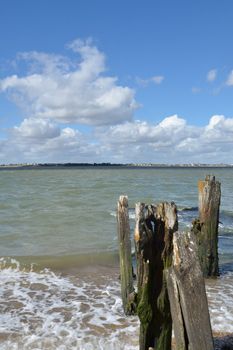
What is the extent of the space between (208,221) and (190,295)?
6.42 meters

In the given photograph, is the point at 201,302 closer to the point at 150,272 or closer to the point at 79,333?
the point at 150,272

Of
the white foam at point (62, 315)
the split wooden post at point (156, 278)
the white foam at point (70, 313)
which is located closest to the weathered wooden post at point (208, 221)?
the white foam at point (70, 313)

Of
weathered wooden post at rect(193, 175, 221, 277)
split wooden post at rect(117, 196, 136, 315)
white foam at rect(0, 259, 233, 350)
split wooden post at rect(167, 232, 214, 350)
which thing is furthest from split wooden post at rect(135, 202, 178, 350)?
weathered wooden post at rect(193, 175, 221, 277)

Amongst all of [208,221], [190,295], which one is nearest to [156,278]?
[190,295]

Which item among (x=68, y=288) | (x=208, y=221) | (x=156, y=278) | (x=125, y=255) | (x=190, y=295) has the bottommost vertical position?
(x=68, y=288)

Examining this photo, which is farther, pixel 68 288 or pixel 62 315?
pixel 68 288

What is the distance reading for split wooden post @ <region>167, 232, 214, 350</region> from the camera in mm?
3596

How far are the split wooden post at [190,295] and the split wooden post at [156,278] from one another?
1371mm

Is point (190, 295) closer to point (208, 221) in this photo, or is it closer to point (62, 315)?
point (62, 315)

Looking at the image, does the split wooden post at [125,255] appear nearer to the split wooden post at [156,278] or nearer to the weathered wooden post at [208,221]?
the split wooden post at [156,278]

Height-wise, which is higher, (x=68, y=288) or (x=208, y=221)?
(x=208, y=221)

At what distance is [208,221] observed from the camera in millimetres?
9828

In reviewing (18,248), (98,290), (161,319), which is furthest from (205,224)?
(18,248)

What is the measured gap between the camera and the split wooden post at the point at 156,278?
5137 millimetres
